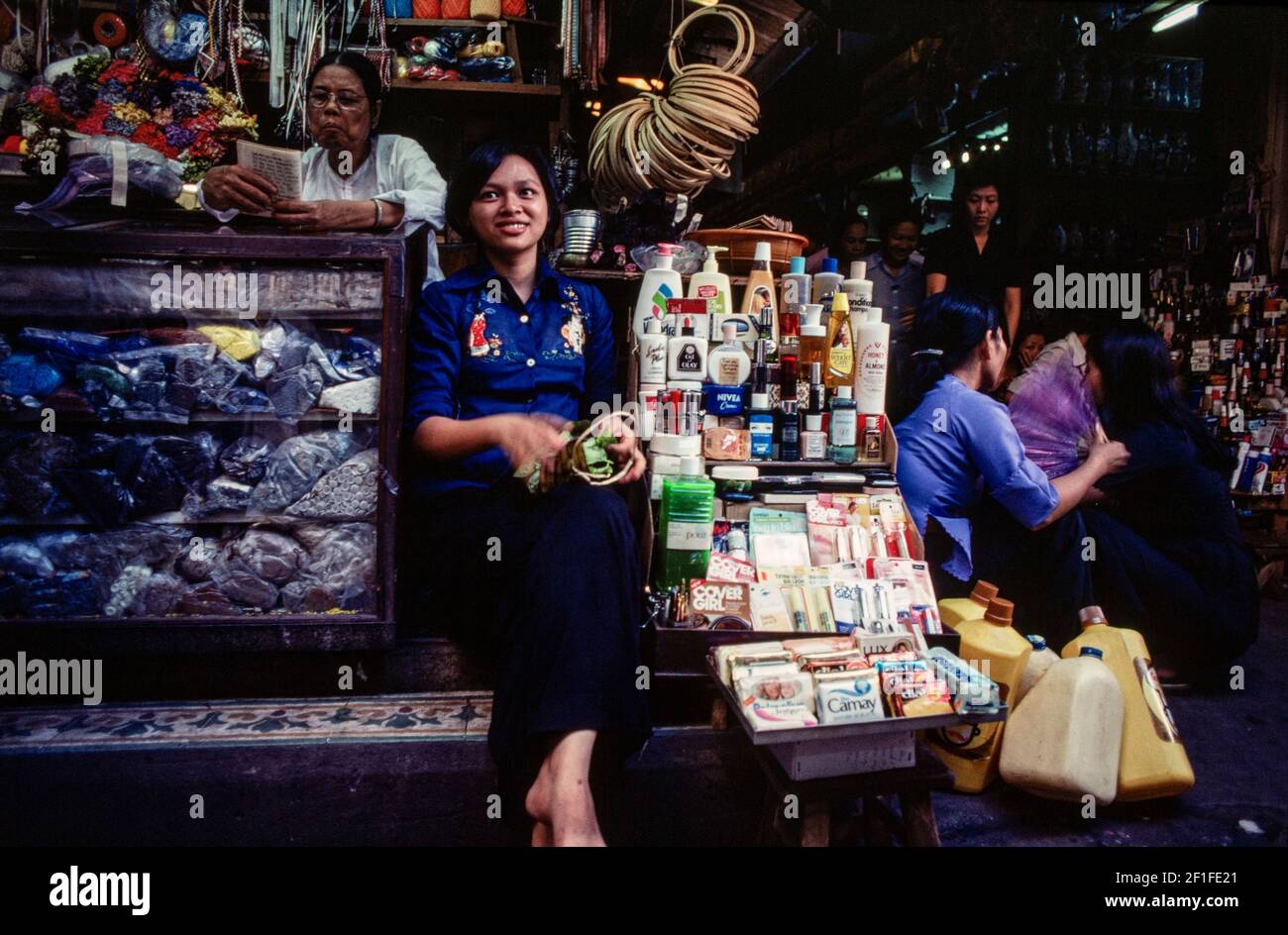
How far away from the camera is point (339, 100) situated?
9.26 feet

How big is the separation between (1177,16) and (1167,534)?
11.4ft

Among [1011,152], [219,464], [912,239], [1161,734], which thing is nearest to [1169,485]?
[1161,734]

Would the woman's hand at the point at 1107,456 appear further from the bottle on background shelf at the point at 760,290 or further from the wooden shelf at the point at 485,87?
the wooden shelf at the point at 485,87

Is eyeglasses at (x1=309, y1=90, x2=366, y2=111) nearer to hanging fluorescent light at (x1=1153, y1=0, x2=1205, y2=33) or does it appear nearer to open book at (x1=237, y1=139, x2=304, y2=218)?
open book at (x1=237, y1=139, x2=304, y2=218)

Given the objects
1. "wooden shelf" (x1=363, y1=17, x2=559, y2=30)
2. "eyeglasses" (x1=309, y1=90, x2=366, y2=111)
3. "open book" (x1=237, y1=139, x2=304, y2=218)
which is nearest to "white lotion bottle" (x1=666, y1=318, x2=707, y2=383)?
"open book" (x1=237, y1=139, x2=304, y2=218)

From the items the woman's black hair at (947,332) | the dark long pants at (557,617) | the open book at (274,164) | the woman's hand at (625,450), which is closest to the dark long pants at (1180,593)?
the woman's black hair at (947,332)

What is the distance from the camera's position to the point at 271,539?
2367 millimetres

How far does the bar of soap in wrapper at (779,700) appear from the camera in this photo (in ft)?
5.29

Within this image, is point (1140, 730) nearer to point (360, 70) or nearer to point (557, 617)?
point (557, 617)

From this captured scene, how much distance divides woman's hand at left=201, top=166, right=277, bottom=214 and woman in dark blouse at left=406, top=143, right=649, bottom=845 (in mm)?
541

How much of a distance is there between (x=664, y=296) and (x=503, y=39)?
2.02 metres

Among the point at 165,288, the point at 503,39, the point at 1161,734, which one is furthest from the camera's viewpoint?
the point at 503,39

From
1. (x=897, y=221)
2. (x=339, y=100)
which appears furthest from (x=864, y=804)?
(x=897, y=221)
